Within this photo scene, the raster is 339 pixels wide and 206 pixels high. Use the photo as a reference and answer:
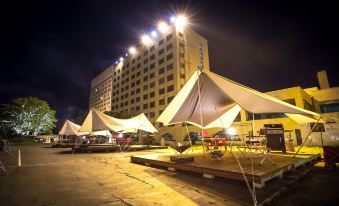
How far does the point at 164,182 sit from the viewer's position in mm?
5062

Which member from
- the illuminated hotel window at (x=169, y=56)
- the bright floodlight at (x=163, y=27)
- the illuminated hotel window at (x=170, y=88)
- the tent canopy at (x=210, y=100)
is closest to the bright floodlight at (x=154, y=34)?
the bright floodlight at (x=163, y=27)

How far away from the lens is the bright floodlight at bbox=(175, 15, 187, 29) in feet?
147

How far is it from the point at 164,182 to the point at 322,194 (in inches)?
147

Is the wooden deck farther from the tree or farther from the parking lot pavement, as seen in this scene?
the tree

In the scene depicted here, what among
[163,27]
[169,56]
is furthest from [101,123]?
[163,27]

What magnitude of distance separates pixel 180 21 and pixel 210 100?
43.5 meters

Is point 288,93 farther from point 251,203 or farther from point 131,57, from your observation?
point 131,57

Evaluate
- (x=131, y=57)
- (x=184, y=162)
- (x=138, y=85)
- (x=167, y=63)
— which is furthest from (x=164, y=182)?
(x=131, y=57)

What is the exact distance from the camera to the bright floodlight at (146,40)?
2040 inches

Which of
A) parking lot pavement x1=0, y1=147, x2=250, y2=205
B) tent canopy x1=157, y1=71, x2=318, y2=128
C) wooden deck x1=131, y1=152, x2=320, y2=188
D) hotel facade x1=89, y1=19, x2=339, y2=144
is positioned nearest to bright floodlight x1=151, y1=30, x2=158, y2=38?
hotel facade x1=89, y1=19, x2=339, y2=144

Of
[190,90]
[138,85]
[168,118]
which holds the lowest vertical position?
[168,118]

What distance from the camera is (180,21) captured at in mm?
45750

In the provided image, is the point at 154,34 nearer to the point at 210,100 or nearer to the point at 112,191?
the point at 210,100

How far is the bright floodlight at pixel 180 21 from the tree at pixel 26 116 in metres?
37.0
